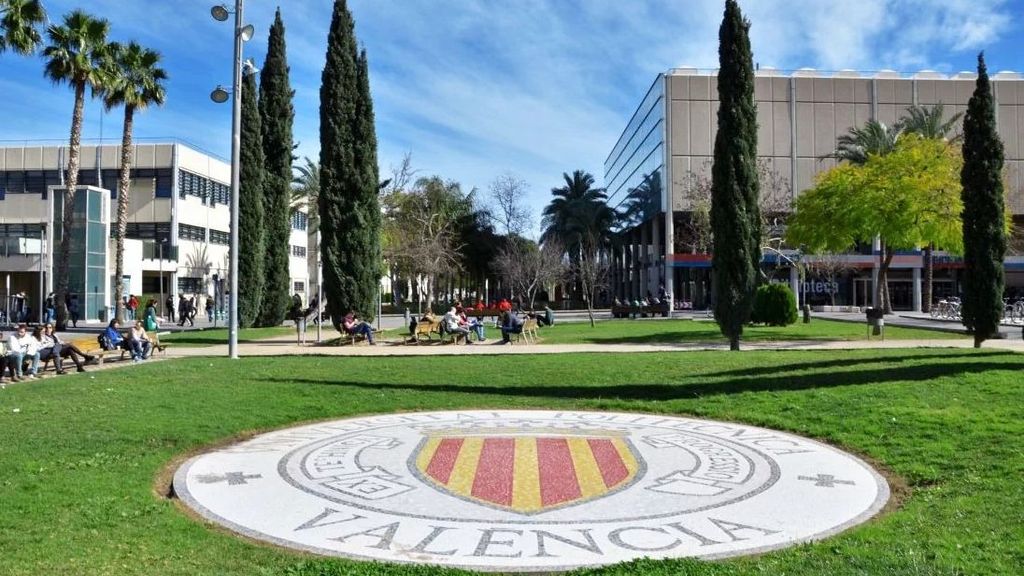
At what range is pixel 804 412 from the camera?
10633 mm

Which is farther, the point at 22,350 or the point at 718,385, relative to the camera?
the point at 22,350

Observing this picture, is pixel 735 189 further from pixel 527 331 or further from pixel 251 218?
pixel 251 218

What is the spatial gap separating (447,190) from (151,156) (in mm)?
Answer: 22743

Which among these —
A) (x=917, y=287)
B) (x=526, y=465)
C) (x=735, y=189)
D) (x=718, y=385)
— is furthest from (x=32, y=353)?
(x=917, y=287)

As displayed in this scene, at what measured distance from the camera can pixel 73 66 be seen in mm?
32156

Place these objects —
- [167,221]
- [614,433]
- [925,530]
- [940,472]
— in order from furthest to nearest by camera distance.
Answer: [167,221] → [614,433] → [940,472] → [925,530]

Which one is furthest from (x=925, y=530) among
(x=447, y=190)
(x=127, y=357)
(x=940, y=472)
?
(x=447, y=190)

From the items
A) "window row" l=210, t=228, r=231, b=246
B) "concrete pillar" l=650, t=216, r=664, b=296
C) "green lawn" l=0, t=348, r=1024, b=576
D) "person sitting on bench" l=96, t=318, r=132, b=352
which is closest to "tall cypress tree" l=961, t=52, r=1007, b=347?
"green lawn" l=0, t=348, r=1024, b=576

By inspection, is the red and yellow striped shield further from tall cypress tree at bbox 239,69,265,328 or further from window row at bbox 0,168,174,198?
window row at bbox 0,168,174,198

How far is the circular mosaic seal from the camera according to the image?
18.1 ft

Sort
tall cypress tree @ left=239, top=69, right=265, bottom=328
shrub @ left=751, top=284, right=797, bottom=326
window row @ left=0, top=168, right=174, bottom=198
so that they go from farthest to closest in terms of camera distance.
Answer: window row @ left=0, top=168, right=174, bottom=198 → tall cypress tree @ left=239, top=69, right=265, bottom=328 → shrub @ left=751, top=284, right=797, bottom=326

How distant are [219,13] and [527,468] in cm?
1445

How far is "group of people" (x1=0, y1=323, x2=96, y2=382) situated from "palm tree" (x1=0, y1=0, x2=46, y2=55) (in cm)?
1744

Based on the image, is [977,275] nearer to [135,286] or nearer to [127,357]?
[127,357]
